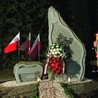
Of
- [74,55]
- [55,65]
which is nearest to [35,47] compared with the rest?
[55,65]

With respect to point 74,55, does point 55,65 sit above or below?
below

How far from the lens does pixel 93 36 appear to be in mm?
15797

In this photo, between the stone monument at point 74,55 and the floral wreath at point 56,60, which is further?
the stone monument at point 74,55

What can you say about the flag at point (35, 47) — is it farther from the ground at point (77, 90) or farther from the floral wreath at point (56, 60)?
the ground at point (77, 90)

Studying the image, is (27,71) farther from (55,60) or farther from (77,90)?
(77,90)

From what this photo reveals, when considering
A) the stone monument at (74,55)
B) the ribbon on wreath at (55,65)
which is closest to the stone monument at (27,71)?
the ribbon on wreath at (55,65)

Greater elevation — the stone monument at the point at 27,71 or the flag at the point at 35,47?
the flag at the point at 35,47

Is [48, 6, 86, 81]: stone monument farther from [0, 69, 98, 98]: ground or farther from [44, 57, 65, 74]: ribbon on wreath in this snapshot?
[0, 69, 98, 98]: ground

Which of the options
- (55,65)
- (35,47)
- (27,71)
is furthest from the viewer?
(35,47)

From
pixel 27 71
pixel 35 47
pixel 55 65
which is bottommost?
pixel 27 71

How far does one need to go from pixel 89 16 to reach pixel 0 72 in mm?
3488

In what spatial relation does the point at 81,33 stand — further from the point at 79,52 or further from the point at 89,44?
the point at 79,52

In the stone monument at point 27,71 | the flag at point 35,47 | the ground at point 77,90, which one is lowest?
the ground at point 77,90

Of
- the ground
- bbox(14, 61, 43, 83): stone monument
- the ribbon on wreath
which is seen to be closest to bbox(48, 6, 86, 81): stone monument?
the ribbon on wreath
